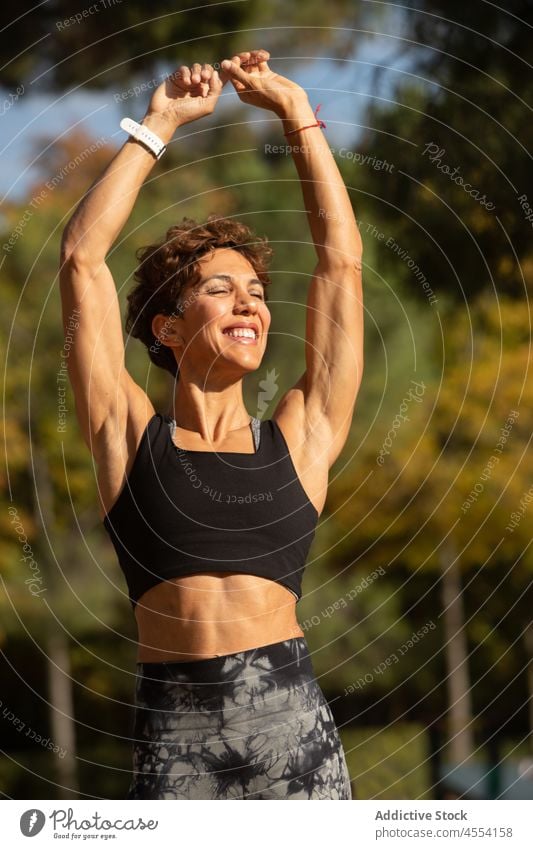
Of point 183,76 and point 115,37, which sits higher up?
point 115,37

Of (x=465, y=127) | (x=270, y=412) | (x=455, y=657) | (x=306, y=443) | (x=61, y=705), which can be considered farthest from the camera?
(x=455, y=657)

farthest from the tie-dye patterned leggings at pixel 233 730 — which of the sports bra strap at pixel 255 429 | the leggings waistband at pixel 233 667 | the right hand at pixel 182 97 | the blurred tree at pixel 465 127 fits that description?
the blurred tree at pixel 465 127

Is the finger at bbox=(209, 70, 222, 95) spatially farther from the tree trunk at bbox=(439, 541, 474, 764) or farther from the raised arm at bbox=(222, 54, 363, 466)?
the tree trunk at bbox=(439, 541, 474, 764)

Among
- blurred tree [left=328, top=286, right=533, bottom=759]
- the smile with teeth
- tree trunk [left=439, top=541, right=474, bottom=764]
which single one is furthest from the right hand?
tree trunk [left=439, top=541, right=474, bottom=764]

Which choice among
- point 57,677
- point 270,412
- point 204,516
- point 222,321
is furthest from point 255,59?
point 57,677

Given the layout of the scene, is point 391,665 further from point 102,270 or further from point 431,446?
point 102,270

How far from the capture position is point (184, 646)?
11.7 feet

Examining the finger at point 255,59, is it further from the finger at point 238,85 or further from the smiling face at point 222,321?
the smiling face at point 222,321

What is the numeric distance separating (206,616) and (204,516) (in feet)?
1.03

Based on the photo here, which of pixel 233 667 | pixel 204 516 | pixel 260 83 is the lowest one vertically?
pixel 233 667

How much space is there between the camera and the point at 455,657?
16.3 meters

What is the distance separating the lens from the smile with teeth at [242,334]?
3684mm

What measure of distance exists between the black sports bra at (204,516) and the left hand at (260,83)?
45.9 inches

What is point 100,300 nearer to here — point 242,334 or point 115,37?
point 242,334
